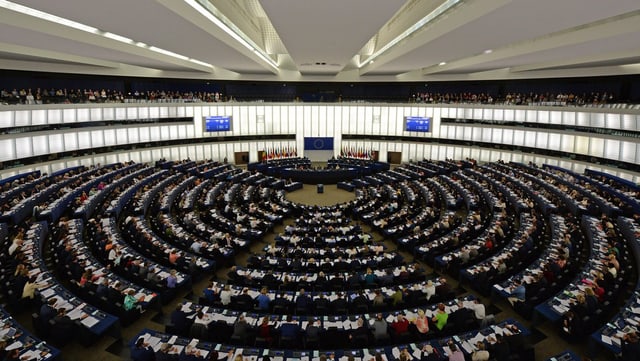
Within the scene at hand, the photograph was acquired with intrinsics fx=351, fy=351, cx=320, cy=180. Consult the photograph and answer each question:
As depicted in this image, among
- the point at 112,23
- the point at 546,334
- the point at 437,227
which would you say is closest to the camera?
the point at 546,334

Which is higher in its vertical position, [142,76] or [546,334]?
[142,76]

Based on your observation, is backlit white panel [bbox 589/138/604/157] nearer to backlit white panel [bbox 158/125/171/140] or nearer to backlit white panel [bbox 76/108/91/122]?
backlit white panel [bbox 158/125/171/140]

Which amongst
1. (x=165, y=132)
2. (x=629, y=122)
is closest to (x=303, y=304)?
(x=629, y=122)

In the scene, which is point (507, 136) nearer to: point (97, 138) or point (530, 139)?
point (530, 139)

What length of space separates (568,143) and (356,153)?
74.4 feet

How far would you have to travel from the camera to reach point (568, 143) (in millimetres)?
33812

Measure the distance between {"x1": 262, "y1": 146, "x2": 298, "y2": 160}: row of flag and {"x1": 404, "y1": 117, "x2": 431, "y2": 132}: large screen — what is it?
1482cm

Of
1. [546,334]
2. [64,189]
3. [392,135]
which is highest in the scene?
[392,135]

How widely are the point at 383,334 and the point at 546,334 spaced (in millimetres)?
5841

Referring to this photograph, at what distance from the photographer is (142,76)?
38.3 m

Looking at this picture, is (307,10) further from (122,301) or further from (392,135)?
(392,135)

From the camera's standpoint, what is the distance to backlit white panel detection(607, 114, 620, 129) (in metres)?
30.0

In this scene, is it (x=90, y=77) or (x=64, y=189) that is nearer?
(x=64, y=189)

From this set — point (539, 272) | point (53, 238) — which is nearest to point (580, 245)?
point (539, 272)
